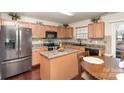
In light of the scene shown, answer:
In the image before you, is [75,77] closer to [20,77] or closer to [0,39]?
[20,77]

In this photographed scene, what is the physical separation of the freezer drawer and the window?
2864 millimetres

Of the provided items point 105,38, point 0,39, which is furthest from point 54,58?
point 105,38

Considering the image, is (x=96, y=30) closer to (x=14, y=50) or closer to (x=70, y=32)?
(x=70, y=32)

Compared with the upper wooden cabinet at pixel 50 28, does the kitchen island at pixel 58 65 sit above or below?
below

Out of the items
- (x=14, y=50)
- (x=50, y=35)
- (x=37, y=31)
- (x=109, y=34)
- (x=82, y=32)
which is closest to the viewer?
(x=14, y=50)

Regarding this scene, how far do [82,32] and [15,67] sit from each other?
137 inches

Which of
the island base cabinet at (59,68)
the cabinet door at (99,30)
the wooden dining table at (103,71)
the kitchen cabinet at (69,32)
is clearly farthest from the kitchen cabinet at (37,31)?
the wooden dining table at (103,71)

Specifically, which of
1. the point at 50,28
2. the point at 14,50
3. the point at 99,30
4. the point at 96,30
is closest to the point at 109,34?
the point at 99,30

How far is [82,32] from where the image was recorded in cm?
501

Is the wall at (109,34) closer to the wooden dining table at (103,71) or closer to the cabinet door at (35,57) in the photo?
the wooden dining table at (103,71)

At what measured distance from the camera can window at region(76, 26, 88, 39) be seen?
481cm

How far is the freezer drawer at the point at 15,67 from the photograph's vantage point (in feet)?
8.58
